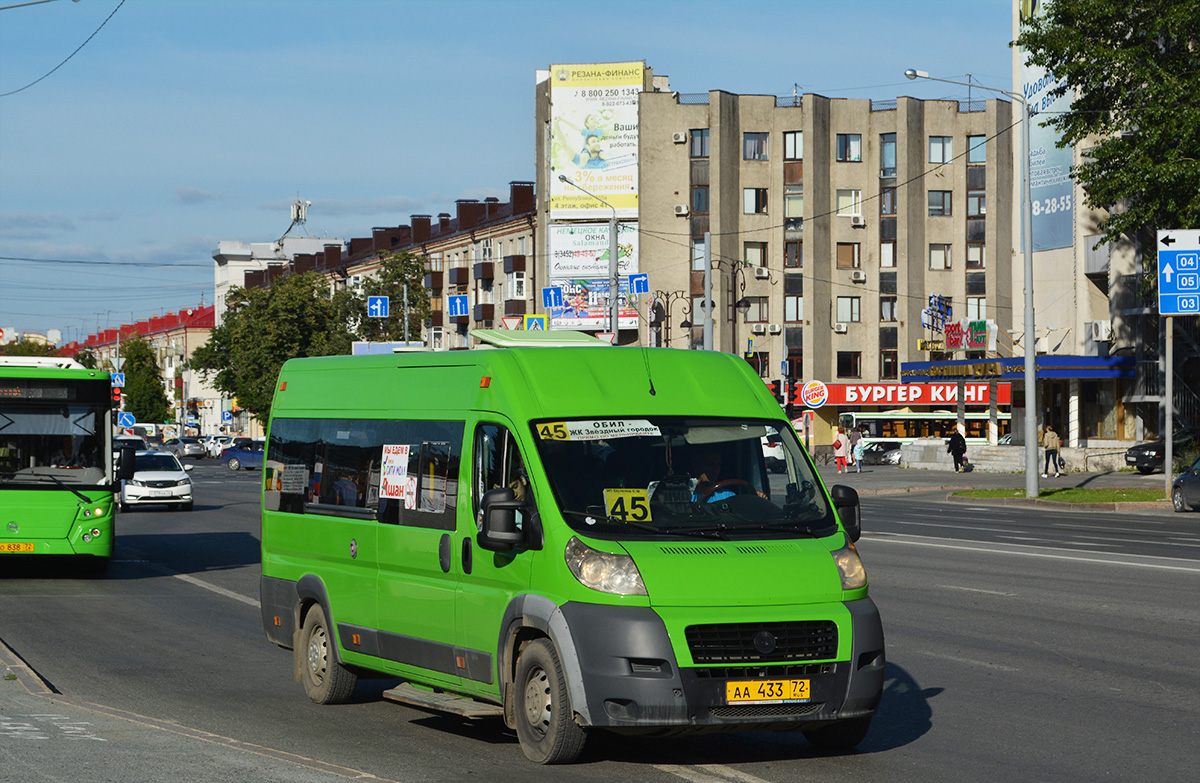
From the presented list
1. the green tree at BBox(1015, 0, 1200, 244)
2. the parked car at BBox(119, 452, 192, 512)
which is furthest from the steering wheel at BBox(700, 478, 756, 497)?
the green tree at BBox(1015, 0, 1200, 244)

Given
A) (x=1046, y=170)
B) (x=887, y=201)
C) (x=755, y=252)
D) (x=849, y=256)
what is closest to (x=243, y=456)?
(x=755, y=252)

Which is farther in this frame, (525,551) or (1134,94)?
(1134,94)

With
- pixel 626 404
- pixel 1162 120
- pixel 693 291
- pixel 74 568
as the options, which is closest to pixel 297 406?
pixel 626 404

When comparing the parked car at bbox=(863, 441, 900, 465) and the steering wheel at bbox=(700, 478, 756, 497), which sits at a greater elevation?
the steering wheel at bbox=(700, 478, 756, 497)

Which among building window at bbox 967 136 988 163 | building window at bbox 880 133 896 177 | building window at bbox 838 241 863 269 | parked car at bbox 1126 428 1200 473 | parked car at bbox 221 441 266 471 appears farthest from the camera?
building window at bbox 967 136 988 163

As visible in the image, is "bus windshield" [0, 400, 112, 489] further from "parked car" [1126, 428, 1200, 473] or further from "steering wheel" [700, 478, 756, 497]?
"parked car" [1126, 428, 1200, 473]

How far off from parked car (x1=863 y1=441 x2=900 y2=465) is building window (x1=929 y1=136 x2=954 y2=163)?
64.0 ft

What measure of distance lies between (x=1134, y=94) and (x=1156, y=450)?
14.1m

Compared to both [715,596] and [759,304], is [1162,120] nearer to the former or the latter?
[715,596]

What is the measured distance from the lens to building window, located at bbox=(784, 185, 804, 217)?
7900 cm

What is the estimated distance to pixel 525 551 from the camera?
25.5ft

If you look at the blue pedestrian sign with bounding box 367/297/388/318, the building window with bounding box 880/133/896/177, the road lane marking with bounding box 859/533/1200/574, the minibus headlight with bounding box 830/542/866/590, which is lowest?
the road lane marking with bounding box 859/533/1200/574

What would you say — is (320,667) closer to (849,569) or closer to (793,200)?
(849,569)

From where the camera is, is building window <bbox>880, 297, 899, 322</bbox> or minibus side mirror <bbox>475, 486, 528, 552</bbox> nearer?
minibus side mirror <bbox>475, 486, 528, 552</bbox>
